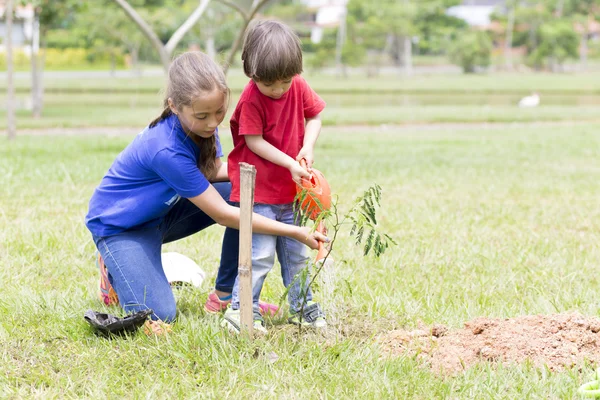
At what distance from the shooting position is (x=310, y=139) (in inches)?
117

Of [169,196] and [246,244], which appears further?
[169,196]

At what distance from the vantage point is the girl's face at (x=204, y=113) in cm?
277

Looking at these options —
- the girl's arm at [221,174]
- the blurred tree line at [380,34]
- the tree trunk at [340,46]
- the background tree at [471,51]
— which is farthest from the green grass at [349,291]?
the background tree at [471,51]

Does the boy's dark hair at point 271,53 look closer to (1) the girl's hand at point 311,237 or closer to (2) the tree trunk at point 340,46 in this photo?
(1) the girl's hand at point 311,237

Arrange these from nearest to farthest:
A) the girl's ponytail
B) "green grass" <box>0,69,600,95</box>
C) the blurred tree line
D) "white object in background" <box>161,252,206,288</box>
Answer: the girl's ponytail
"white object in background" <box>161,252,206,288</box>
"green grass" <box>0,69,600,95</box>
the blurred tree line

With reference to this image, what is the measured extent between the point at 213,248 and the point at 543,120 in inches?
495

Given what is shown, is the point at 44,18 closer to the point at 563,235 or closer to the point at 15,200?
the point at 15,200

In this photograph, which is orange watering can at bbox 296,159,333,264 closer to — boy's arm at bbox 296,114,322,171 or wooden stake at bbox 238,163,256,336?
boy's arm at bbox 296,114,322,171

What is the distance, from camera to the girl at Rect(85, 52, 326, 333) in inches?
110

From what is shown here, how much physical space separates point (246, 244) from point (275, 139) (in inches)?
18.3

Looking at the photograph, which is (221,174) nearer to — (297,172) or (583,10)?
(297,172)

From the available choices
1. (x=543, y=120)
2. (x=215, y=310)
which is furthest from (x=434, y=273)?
(x=543, y=120)

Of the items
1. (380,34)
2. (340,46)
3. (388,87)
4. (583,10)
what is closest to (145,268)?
(388,87)

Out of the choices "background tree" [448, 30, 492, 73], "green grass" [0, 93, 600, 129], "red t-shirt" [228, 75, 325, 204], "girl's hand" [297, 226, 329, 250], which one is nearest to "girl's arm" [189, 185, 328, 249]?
"girl's hand" [297, 226, 329, 250]
